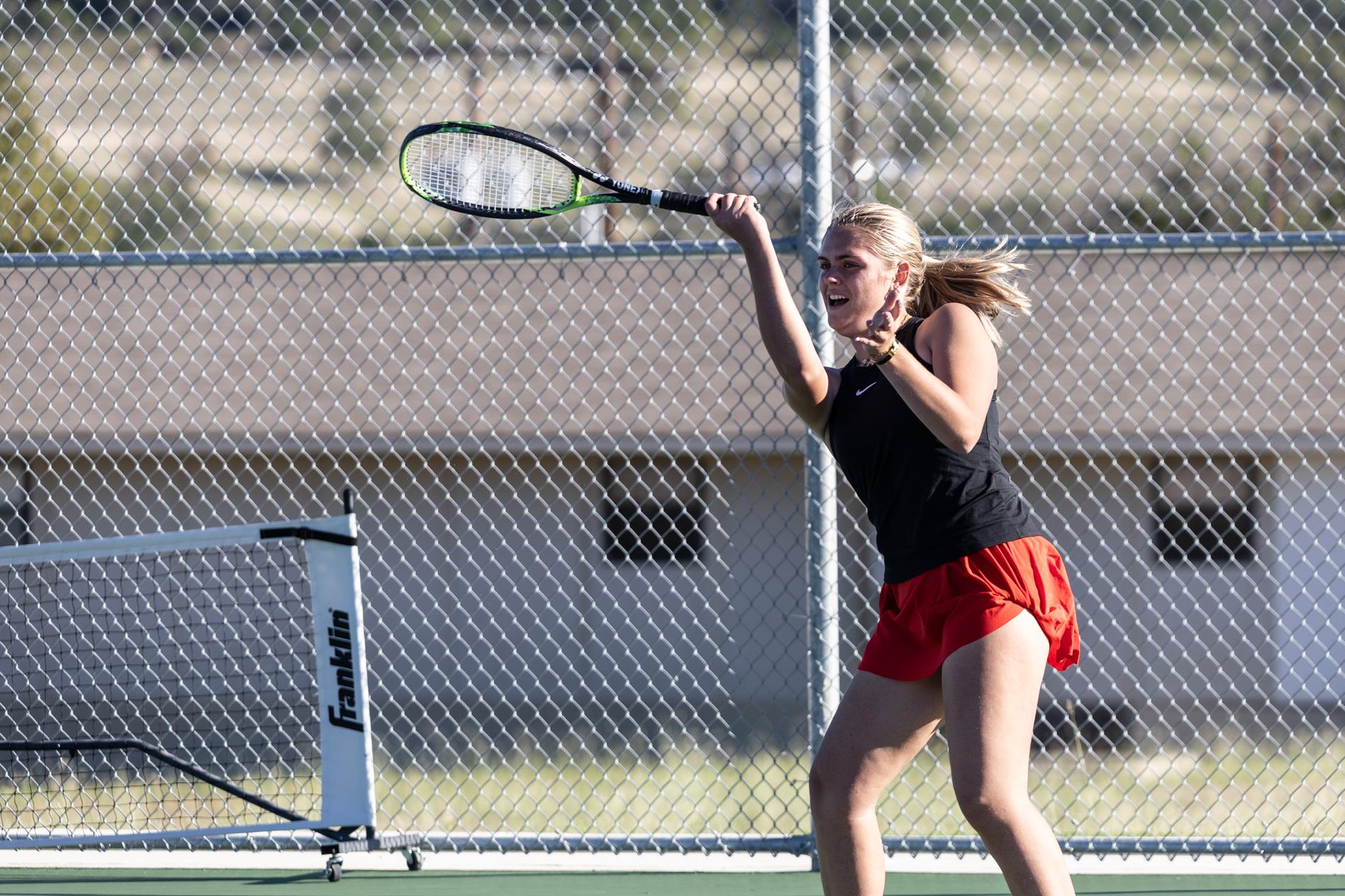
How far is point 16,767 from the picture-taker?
29.2ft

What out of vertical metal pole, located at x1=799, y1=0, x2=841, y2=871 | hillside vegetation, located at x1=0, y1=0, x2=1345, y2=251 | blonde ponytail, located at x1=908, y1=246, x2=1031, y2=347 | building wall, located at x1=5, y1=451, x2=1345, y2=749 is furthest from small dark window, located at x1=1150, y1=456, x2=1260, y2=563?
hillside vegetation, located at x1=0, y1=0, x2=1345, y2=251

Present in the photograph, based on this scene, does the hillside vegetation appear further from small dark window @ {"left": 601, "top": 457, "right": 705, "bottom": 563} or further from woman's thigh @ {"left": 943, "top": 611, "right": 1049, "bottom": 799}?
woman's thigh @ {"left": 943, "top": 611, "right": 1049, "bottom": 799}

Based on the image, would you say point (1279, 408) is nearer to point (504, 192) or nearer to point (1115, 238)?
Result: point (1115, 238)

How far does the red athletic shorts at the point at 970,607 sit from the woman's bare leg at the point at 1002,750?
42mm

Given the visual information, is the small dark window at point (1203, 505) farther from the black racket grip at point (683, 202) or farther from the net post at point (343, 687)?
the black racket grip at point (683, 202)

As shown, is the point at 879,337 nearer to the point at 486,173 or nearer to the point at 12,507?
the point at 486,173

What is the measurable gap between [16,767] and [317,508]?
3292 millimetres

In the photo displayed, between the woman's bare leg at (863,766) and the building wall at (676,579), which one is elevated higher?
the building wall at (676,579)

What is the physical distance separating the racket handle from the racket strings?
0.55m

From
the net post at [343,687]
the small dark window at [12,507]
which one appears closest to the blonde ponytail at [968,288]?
the net post at [343,687]

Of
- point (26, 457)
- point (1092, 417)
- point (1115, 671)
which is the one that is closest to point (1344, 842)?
point (1092, 417)

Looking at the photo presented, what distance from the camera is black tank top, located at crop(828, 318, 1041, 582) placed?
275 cm

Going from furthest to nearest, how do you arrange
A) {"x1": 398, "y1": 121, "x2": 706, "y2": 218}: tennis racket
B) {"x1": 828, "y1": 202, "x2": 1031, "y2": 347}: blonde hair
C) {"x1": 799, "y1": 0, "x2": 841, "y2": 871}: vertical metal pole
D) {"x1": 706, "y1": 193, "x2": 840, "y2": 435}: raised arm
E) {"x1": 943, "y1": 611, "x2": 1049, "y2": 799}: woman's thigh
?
{"x1": 799, "y1": 0, "x2": 841, "y2": 871}: vertical metal pole
{"x1": 398, "y1": 121, "x2": 706, "y2": 218}: tennis racket
{"x1": 828, "y1": 202, "x2": 1031, "y2": 347}: blonde hair
{"x1": 706, "y1": 193, "x2": 840, "y2": 435}: raised arm
{"x1": 943, "y1": 611, "x2": 1049, "y2": 799}: woman's thigh

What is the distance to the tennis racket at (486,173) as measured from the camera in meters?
3.28
